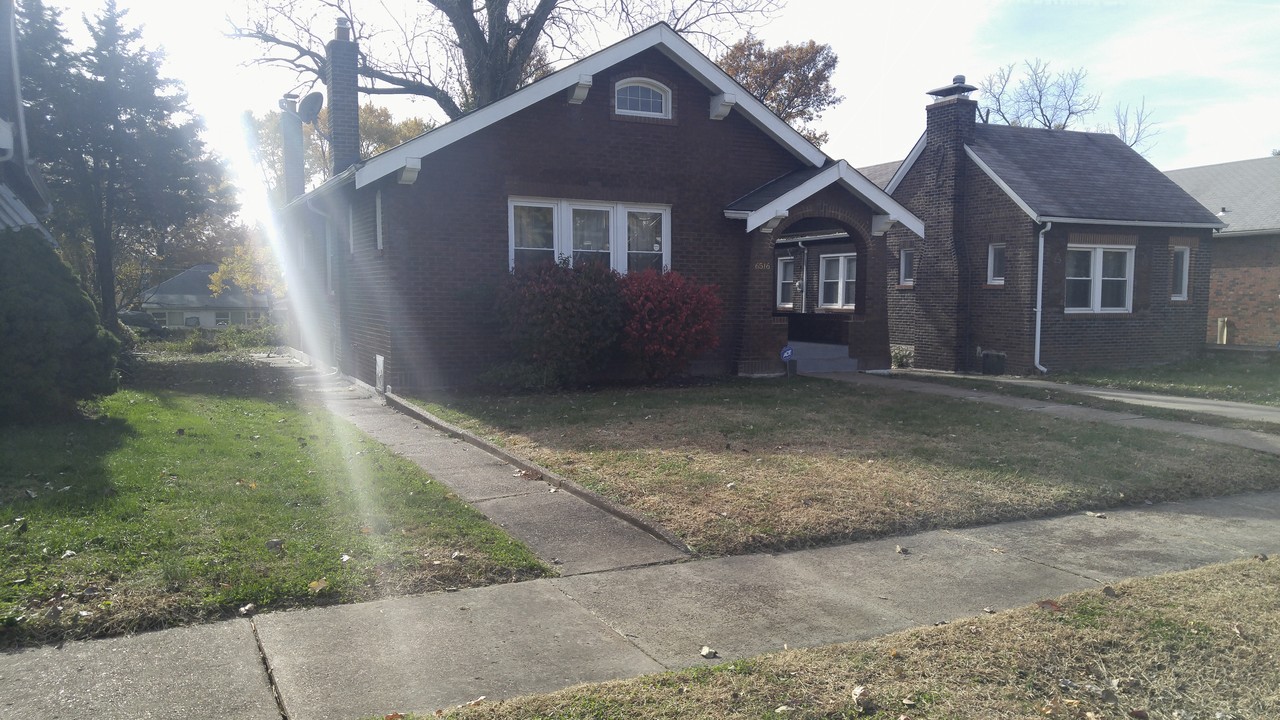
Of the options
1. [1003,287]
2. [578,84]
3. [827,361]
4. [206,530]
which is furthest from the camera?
[1003,287]

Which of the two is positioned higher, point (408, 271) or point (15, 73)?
point (15, 73)

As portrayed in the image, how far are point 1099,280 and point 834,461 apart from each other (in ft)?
44.6

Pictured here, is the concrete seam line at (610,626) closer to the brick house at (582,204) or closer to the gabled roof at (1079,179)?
the brick house at (582,204)

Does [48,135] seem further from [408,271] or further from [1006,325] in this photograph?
[1006,325]

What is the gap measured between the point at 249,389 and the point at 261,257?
4007 cm

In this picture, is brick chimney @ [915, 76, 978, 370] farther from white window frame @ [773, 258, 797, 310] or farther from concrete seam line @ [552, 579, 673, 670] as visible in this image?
concrete seam line @ [552, 579, 673, 670]

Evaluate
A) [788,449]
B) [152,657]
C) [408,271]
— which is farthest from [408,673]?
[408,271]

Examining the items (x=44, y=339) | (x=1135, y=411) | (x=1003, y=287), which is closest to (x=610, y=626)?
(x=44, y=339)

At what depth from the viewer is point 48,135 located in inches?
Answer: 1038

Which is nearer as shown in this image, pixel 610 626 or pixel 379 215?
pixel 610 626

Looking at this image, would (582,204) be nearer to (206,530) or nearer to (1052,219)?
(1052,219)

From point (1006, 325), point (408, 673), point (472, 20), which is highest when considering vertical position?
point (472, 20)

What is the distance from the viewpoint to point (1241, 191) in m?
27.0

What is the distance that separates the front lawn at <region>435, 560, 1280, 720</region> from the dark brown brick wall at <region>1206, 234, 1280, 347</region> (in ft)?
78.5
